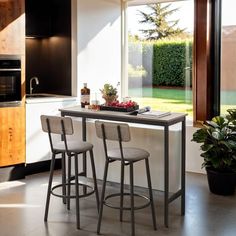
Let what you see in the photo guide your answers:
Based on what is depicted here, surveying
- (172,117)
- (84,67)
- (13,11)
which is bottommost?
(172,117)

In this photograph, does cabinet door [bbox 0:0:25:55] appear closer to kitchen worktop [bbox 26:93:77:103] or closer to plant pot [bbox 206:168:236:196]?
kitchen worktop [bbox 26:93:77:103]

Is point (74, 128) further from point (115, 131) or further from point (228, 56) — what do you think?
point (228, 56)

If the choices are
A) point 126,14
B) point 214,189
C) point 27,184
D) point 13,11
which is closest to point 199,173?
point 214,189

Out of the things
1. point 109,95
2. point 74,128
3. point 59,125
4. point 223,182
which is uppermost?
point 109,95

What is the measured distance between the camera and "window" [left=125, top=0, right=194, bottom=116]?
19.6 feet

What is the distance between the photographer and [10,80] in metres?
5.20

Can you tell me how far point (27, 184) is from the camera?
5.14m

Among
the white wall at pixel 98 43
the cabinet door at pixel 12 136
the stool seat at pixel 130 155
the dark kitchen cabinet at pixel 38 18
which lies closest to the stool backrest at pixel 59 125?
the stool seat at pixel 130 155

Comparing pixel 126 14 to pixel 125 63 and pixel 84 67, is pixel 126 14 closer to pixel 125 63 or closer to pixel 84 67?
pixel 125 63

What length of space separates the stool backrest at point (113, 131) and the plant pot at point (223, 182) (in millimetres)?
1662

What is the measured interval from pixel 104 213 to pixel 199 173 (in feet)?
6.63

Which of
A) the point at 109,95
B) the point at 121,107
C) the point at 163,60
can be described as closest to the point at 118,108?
the point at 121,107

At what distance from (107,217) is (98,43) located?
296 centimetres

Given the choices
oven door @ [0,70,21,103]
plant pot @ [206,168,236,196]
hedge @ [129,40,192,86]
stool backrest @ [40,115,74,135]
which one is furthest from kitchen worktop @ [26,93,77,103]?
plant pot @ [206,168,236,196]
